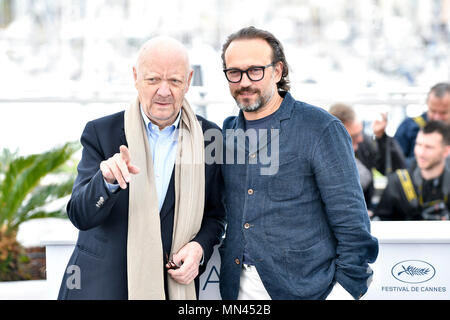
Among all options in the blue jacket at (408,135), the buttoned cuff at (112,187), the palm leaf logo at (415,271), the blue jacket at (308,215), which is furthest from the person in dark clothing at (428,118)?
the buttoned cuff at (112,187)

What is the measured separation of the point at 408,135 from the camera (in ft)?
17.5

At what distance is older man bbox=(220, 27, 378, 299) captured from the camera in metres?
2.12

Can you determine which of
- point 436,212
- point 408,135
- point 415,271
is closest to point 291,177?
point 415,271

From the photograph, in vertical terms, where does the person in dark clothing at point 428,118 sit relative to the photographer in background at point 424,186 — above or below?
above

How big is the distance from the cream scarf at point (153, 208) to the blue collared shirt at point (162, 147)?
0.13ft

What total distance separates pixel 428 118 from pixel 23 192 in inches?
142

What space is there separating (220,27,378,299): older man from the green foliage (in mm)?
2834

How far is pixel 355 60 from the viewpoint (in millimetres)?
18625

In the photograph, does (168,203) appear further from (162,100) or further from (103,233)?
(162,100)

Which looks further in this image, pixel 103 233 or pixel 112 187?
pixel 103 233

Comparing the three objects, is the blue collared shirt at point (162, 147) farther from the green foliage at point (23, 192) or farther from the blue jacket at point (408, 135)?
the blue jacket at point (408, 135)

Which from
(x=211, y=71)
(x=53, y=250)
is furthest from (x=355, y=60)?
(x=53, y=250)

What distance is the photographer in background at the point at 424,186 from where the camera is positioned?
14.3ft

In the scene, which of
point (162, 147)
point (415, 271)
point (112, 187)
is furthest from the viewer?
point (415, 271)
